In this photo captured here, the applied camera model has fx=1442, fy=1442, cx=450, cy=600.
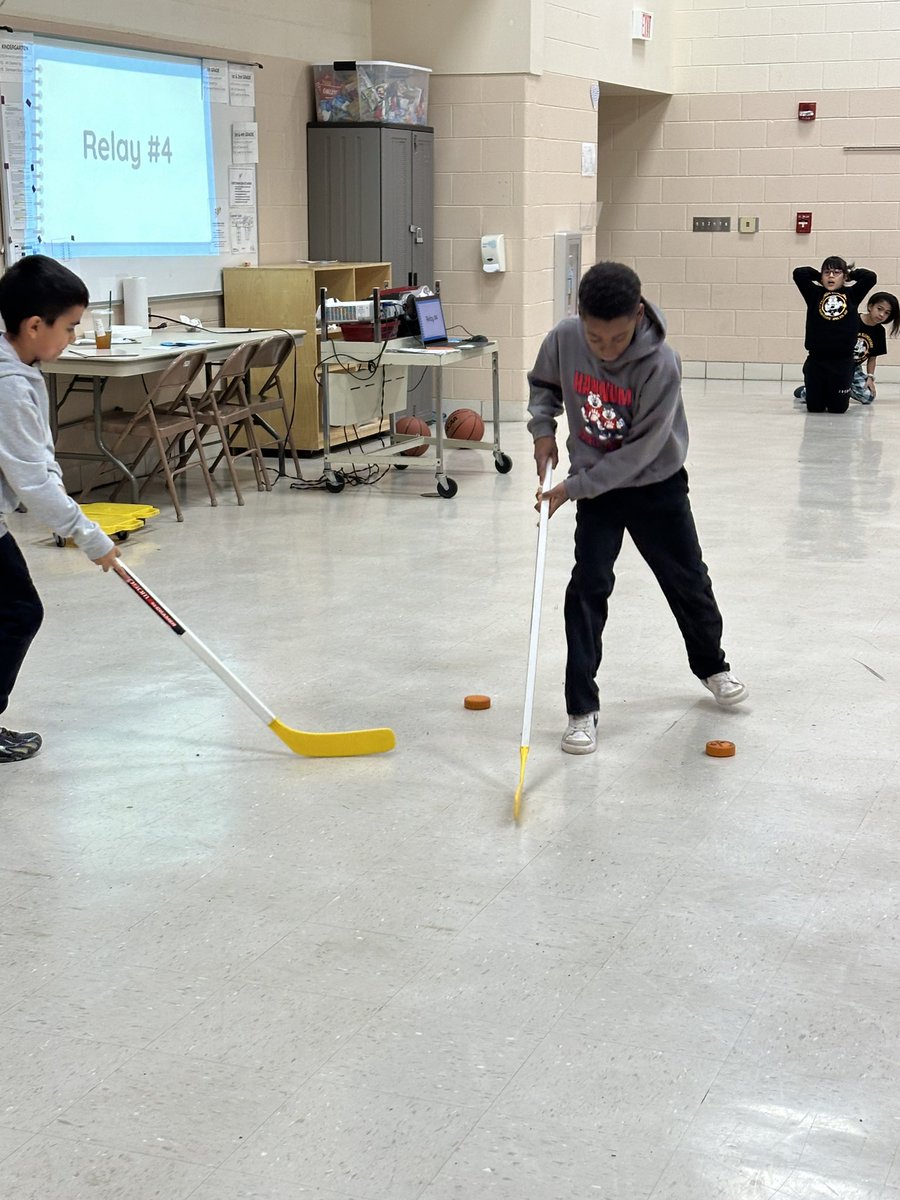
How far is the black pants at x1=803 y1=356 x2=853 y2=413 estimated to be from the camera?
9.82m

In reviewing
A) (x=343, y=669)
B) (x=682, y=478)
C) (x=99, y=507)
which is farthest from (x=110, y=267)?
(x=682, y=478)

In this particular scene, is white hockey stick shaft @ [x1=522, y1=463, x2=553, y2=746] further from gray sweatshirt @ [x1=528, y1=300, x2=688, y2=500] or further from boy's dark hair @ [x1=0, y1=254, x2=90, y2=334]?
boy's dark hair @ [x1=0, y1=254, x2=90, y2=334]

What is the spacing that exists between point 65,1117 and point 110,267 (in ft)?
18.3

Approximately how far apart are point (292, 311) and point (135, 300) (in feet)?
3.46

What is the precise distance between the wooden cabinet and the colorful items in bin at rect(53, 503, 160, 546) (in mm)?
1787

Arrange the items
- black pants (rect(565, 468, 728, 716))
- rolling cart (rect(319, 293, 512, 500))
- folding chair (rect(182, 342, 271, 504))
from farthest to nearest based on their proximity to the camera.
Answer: rolling cart (rect(319, 293, 512, 500)), folding chair (rect(182, 342, 271, 504)), black pants (rect(565, 468, 728, 716))

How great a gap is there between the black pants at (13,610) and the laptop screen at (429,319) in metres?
4.02

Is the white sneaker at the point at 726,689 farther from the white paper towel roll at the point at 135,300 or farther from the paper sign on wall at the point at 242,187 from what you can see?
the paper sign on wall at the point at 242,187

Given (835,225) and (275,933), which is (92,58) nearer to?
(275,933)

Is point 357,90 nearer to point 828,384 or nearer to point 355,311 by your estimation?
point 355,311

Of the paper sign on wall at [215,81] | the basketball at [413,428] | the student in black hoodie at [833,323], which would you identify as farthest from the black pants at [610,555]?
the student in black hoodie at [833,323]

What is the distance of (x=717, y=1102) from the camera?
7.09 feet

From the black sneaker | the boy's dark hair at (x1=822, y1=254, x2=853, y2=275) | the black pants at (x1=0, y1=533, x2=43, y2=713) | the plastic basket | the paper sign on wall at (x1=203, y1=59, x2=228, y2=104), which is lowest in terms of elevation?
the black sneaker

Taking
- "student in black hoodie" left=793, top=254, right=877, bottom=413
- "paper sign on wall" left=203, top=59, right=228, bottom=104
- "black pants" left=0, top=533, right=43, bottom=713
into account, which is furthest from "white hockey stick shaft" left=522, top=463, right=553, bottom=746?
"student in black hoodie" left=793, top=254, right=877, bottom=413
